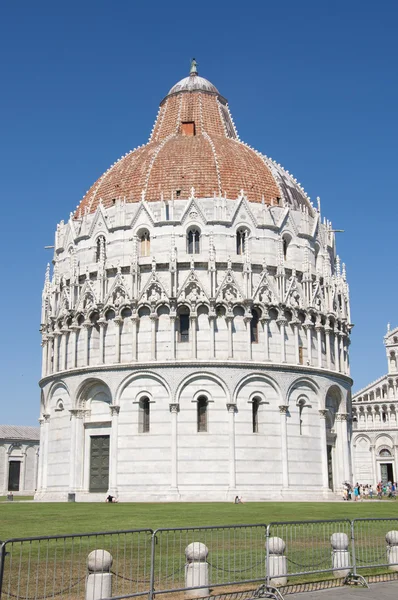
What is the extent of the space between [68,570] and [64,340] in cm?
4052

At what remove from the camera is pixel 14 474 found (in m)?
97.1

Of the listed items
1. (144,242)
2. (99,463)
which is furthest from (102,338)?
(99,463)

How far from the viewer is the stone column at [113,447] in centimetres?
5047

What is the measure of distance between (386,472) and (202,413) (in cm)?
6129

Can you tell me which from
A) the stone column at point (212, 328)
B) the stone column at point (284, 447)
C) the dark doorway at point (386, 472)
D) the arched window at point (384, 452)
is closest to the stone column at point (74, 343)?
the stone column at point (212, 328)

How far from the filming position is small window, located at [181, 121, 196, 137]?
6469 cm

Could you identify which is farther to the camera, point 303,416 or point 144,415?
point 303,416

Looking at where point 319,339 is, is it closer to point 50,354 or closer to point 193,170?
point 193,170

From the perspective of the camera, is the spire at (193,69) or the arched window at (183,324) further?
the spire at (193,69)

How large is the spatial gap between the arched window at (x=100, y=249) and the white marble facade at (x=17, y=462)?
4851cm

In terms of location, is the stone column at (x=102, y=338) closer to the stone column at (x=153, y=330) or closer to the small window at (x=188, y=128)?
the stone column at (x=153, y=330)

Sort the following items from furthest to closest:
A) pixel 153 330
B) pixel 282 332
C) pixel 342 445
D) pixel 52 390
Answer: pixel 52 390, pixel 342 445, pixel 282 332, pixel 153 330

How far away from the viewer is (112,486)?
50.4 m

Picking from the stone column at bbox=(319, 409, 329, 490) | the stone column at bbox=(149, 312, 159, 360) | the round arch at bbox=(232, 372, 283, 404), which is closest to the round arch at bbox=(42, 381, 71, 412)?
the stone column at bbox=(149, 312, 159, 360)
